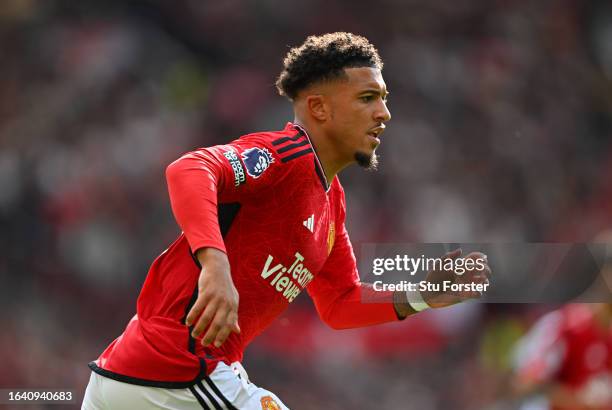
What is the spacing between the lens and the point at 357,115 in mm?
3541

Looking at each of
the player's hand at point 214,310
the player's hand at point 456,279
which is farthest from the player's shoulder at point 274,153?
the player's hand at point 456,279

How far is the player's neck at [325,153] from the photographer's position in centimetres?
350

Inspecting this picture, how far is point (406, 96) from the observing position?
9156 millimetres

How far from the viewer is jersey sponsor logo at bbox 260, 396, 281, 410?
9.91 ft

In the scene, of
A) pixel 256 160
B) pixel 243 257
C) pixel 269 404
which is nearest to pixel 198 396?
pixel 269 404

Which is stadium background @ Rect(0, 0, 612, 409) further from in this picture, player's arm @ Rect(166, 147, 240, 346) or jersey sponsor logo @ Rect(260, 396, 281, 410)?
player's arm @ Rect(166, 147, 240, 346)

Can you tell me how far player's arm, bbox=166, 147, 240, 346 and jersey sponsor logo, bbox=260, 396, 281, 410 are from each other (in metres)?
0.61

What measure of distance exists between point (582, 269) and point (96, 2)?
19.2ft

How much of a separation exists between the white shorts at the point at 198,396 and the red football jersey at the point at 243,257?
0.03 metres

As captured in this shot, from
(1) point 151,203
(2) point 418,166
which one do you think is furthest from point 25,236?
(2) point 418,166

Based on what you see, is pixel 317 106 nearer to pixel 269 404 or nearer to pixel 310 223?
pixel 310 223

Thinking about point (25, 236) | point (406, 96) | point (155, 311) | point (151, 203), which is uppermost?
point (406, 96)

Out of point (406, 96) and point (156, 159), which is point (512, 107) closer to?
point (406, 96)

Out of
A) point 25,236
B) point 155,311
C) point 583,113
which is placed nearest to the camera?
point 155,311
